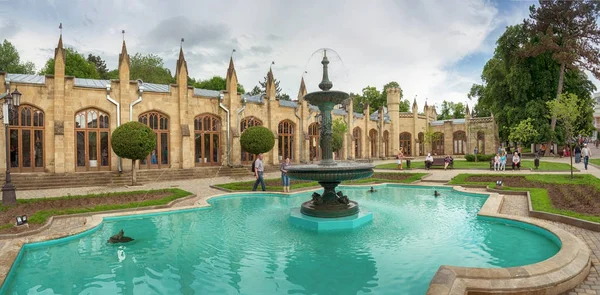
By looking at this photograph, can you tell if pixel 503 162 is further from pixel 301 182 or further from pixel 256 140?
pixel 256 140

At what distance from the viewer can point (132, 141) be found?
56.6 feet

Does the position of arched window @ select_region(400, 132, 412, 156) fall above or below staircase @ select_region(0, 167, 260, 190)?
above

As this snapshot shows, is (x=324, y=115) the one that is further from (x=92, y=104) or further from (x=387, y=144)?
(x=387, y=144)

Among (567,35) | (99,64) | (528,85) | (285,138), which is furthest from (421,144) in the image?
(99,64)

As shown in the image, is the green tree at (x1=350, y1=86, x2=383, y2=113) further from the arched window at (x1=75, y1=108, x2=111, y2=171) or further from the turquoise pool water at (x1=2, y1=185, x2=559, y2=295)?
the turquoise pool water at (x1=2, y1=185, x2=559, y2=295)

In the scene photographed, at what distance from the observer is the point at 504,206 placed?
10.9 metres

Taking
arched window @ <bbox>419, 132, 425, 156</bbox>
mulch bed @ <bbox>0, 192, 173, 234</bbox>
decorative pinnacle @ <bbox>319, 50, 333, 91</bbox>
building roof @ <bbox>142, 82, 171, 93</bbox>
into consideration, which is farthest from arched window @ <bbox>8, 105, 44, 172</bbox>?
arched window @ <bbox>419, 132, 425, 156</bbox>

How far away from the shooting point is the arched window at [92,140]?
2033 cm

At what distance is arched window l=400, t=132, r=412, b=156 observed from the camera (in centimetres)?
4804

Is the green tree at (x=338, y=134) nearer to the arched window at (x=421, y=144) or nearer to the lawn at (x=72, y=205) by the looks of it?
the arched window at (x=421, y=144)

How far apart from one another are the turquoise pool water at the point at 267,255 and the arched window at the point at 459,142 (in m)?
40.8

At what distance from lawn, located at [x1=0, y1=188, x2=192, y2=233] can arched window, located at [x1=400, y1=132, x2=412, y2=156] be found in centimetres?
3985

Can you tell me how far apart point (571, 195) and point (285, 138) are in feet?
73.6

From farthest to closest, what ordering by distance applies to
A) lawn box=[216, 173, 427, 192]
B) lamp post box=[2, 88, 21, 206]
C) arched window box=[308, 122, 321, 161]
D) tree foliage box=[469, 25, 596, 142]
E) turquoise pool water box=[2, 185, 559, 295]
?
tree foliage box=[469, 25, 596, 142] → arched window box=[308, 122, 321, 161] → lawn box=[216, 173, 427, 192] → lamp post box=[2, 88, 21, 206] → turquoise pool water box=[2, 185, 559, 295]
